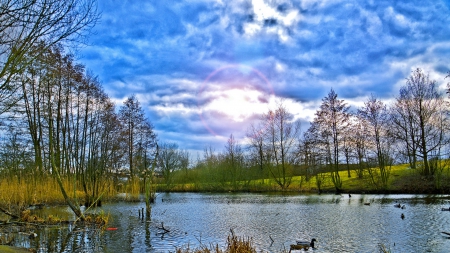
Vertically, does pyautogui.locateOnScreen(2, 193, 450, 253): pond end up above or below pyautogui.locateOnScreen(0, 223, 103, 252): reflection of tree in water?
below

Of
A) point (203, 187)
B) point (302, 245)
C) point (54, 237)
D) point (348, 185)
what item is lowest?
point (203, 187)

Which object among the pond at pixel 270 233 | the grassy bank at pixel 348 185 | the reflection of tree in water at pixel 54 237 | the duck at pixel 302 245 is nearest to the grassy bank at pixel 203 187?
the grassy bank at pixel 348 185

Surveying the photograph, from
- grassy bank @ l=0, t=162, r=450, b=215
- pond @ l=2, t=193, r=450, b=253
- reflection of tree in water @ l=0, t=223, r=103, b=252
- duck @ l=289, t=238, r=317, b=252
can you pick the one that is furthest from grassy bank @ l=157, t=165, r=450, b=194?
reflection of tree in water @ l=0, t=223, r=103, b=252

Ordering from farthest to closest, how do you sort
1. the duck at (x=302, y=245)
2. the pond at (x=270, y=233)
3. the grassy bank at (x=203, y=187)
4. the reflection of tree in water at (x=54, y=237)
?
the grassy bank at (x=203, y=187), the pond at (x=270, y=233), the reflection of tree in water at (x=54, y=237), the duck at (x=302, y=245)

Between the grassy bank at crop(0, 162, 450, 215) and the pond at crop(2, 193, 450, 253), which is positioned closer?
the pond at crop(2, 193, 450, 253)

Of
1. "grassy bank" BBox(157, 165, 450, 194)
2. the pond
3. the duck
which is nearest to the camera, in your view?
the duck

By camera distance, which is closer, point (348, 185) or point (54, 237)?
point (54, 237)

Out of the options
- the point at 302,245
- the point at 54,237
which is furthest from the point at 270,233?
the point at 54,237

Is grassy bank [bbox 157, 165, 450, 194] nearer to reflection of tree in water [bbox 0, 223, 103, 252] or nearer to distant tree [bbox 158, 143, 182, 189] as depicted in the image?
distant tree [bbox 158, 143, 182, 189]

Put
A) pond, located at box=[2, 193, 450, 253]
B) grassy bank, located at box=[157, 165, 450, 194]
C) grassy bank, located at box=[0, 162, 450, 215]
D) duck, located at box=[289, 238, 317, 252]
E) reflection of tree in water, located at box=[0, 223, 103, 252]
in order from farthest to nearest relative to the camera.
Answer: grassy bank, located at box=[157, 165, 450, 194] < grassy bank, located at box=[0, 162, 450, 215] < pond, located at box=[2, 193, 450, 253] < reflection of tree in water, located at box=[0, 223, 103, 252] < duck, located at box=[289, 238, 317, 252]

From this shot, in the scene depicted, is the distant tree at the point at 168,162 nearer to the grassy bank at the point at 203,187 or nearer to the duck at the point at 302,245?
the grassy bank at the point at 203,187

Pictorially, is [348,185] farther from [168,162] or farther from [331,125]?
[168,162]

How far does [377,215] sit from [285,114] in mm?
31019

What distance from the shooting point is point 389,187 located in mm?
37188
